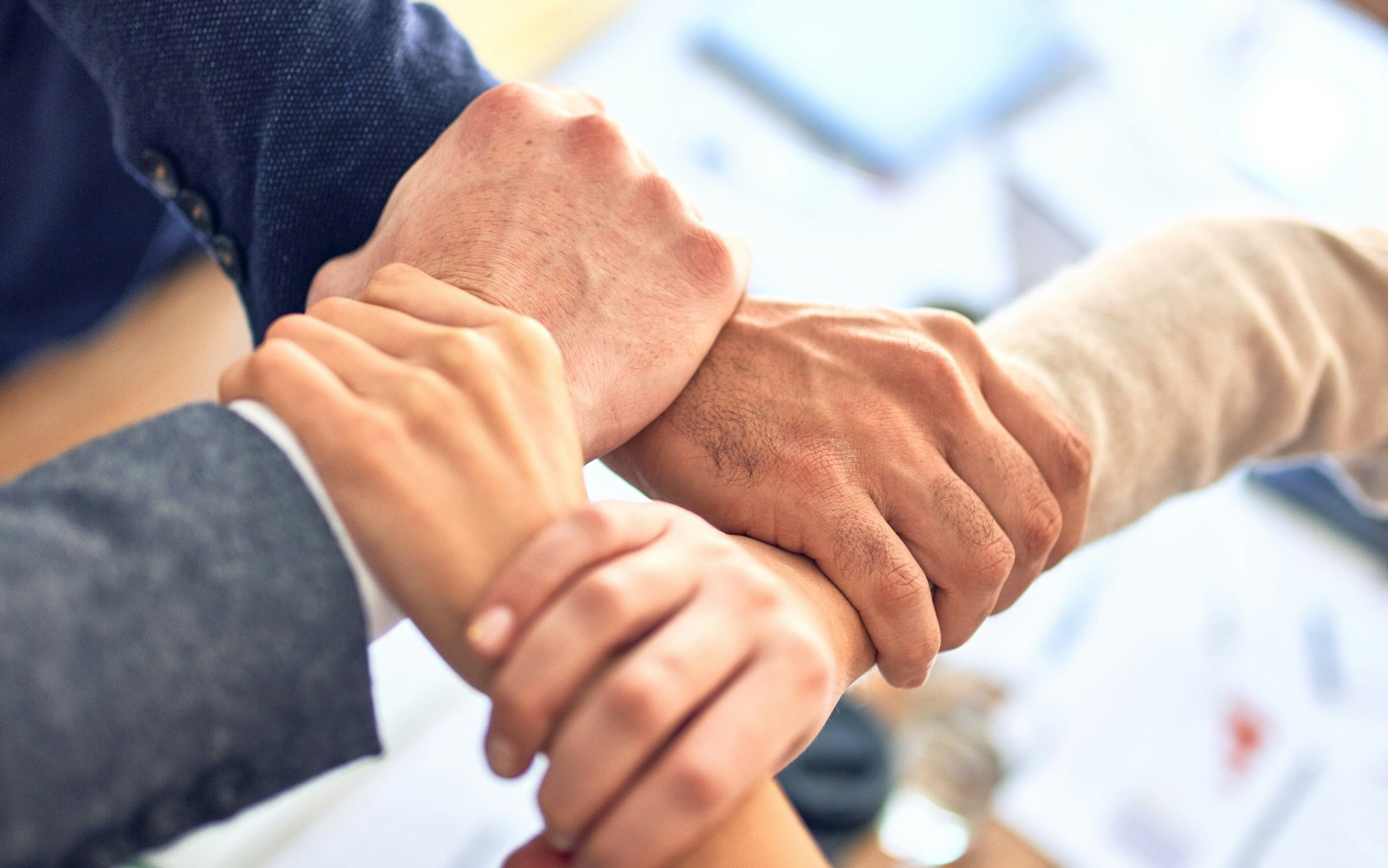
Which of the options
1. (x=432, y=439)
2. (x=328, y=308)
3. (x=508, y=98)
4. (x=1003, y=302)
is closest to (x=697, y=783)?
(x=432, y=439)

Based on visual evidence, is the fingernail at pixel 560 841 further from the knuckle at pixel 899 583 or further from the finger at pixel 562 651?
the knuckle at pixel 899 583

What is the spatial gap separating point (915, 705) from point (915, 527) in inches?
19.3

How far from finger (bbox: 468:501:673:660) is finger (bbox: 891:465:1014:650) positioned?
19cm

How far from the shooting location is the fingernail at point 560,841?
0.36m

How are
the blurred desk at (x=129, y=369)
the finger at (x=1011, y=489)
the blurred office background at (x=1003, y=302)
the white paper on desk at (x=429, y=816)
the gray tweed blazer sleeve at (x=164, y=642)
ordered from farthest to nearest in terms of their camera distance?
the blurred desk at (x=129, y=369)
the blurred office background at (x=1003, y=302)
the white paper on desk at (x=429, y=816)
the finger at (x=1011, y=489)
the gray tweed blazer sleeve at (x=164, y=642)

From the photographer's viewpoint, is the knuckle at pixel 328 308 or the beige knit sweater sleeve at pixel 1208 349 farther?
the beige knit sweater sleeve at pixel 1208 349

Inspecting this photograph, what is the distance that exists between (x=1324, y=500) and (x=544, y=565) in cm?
105

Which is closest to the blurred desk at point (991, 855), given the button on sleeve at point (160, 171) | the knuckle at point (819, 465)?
the knuckle at point (819, 465)

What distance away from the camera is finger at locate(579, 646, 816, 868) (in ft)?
1.13

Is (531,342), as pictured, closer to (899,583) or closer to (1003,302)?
(899,583)

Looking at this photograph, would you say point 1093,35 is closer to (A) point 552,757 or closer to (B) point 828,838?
(B) point 828,838

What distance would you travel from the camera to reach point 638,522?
400 mm

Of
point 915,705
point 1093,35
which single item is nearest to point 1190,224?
point 915,705

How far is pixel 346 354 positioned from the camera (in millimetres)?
429
